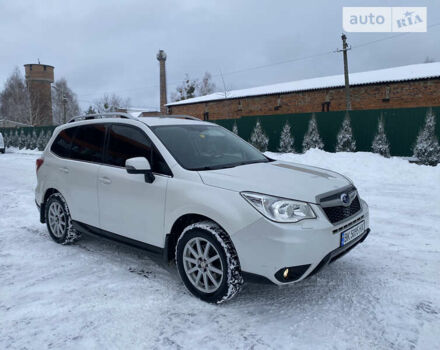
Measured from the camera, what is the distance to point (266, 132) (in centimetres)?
2008

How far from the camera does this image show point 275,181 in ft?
10.7

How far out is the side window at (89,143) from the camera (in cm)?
441

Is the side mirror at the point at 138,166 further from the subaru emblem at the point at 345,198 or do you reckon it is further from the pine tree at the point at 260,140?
the pine tree at the point at 260,140

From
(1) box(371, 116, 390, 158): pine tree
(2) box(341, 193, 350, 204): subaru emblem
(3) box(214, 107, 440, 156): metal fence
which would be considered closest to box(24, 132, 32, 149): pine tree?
(3) box(214, 107, 440, 156): metal fence

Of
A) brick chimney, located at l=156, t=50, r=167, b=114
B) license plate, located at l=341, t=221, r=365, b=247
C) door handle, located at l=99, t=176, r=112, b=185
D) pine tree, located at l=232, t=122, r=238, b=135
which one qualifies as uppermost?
brick chimney, located at l=156, t=50, r=167, b=114

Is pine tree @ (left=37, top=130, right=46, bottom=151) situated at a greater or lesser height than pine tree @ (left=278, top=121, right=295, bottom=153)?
greater

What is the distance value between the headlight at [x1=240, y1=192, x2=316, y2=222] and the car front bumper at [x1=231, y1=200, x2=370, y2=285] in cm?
5

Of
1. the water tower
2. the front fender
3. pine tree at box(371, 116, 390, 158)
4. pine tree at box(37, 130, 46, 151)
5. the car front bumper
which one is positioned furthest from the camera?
the water tower

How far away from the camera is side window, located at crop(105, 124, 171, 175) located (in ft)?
12.2

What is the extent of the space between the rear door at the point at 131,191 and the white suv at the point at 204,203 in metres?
0.01

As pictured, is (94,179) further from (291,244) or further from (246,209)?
(291,244)

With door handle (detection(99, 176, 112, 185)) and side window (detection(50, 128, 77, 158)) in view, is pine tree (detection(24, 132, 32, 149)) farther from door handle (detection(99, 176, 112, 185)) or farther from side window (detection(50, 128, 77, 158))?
door handle (detection(99, 176, 112, 185))

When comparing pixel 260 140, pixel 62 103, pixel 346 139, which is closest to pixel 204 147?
pixel 346 139

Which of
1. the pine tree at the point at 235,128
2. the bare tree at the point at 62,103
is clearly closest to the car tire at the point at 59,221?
the pine tree at the point at 235,128
